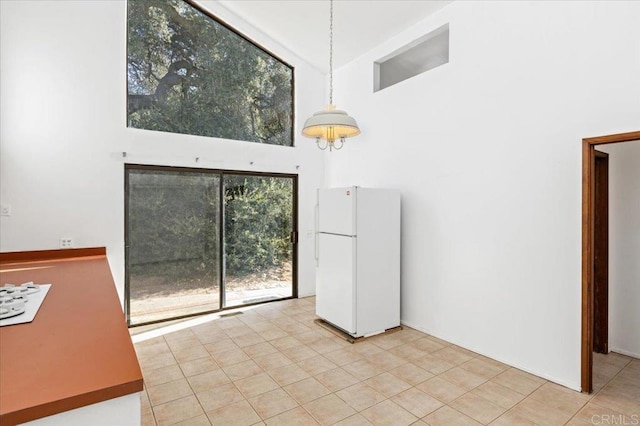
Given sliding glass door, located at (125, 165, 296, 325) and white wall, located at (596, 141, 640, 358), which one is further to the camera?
sliding glass door, located at (125, 165, 296, 325)

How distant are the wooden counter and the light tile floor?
3.36 ft

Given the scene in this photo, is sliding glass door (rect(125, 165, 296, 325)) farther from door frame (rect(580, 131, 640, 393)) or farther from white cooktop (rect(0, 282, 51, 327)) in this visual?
door frame (rect(580, 131, 640, 393))

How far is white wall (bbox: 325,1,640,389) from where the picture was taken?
2.56 metres

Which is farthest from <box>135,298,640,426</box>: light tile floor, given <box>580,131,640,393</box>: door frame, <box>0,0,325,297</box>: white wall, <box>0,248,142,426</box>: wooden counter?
<box>0,0,325,297</box>: white wall

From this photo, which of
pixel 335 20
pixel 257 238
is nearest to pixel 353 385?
pixel 257 238

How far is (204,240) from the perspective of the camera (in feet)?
14.2

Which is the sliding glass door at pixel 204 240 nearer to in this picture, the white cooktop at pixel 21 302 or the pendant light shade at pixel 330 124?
the pendant light shade at pixel 330 124

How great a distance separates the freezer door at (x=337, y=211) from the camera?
3613mm

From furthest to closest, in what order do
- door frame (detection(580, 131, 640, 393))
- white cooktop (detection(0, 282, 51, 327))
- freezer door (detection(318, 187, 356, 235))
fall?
freezer door (detection(318, 187, 356, 235)), door frame (detection(580, 131, 640, 393)), white cooktop (detection(0, 282, 51, 327))

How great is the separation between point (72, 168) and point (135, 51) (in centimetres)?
150

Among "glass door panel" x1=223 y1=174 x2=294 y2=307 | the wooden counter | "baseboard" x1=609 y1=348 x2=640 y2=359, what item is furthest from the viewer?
"glass door panel" x1=223 y1=174 x2=294 y2=307

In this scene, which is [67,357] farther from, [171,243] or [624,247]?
[624,247]

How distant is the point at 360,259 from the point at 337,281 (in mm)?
401

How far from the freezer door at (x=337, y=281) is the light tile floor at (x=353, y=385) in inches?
10.8
